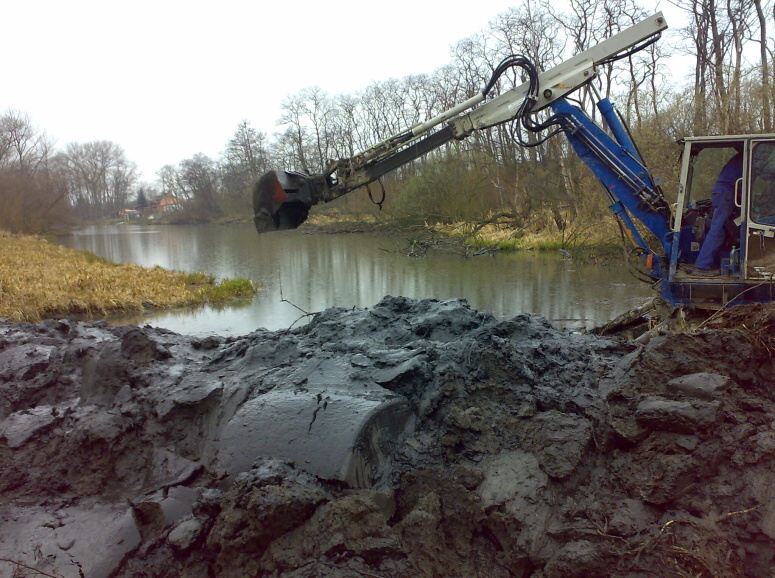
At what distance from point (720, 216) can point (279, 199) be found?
14.9 ft

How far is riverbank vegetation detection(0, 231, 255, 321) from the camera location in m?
10.1

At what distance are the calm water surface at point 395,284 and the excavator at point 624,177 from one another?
9.93ft

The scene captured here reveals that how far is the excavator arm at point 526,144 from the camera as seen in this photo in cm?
542

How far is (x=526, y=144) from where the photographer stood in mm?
5949

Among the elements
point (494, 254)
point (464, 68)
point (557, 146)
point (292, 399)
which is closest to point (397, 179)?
point (464, 68)

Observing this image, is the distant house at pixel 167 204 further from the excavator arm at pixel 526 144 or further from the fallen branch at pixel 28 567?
the fallen branch at pixel 28 567

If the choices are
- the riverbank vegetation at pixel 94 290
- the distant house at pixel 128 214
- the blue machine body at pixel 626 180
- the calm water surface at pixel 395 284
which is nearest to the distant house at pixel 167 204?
the distant house at pixel 128 214

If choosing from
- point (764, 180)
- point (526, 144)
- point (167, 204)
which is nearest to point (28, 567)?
point (526, 144)

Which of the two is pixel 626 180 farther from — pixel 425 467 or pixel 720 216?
pixel 425 467

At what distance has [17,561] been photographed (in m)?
2.99

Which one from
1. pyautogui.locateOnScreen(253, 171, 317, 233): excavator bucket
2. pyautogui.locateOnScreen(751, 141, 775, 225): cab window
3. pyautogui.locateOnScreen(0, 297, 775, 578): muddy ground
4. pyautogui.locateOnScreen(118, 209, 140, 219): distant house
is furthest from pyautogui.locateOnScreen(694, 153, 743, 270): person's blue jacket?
pyautogui.locateOnScreen(118, 209, 140, 219): distant house

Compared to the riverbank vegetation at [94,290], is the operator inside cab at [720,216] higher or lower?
higher

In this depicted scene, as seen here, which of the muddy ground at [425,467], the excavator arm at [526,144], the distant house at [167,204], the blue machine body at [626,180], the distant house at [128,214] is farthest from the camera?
the distant house at [128,214]

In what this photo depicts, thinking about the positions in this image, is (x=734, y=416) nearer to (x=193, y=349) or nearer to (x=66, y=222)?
(x=193, y=349)
